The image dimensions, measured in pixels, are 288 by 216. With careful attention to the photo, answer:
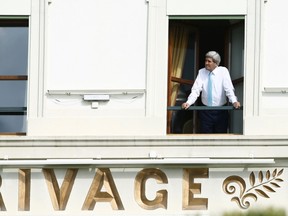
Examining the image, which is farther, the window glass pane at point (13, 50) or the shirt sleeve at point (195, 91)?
the window glass pane at point (13, 50)

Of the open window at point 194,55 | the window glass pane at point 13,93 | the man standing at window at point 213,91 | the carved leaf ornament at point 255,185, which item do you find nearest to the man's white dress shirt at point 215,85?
the man standing at window at point 213,91

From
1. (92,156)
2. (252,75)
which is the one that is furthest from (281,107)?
(92,156)

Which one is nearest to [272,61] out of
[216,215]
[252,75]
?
[252,75]

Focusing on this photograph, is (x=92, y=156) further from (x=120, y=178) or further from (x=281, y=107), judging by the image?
(x=281, y=107)

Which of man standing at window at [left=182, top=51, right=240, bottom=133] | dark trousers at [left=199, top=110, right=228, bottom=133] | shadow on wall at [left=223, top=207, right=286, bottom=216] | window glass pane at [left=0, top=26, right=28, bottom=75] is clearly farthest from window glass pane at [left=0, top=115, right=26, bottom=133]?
shadow on wall at [left=223, top=207, right=286, bottom=216]

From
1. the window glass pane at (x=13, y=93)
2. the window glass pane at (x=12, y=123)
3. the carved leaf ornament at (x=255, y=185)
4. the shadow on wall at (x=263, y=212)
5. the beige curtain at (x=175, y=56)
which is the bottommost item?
the shadow on wall at (x=263, y=212)

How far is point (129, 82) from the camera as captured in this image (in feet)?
112

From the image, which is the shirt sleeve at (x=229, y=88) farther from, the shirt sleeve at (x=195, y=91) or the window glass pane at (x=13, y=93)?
the window glass pane at (x=13, y=93)

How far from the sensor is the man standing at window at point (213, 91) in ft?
113

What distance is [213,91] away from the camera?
34438mm

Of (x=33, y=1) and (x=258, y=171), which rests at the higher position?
(x=33, y=1)

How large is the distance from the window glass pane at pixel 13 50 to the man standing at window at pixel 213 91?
101 inches

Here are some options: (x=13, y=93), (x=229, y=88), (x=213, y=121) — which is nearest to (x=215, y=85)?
(x=229, y=88)

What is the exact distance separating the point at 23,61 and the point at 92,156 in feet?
6.73
